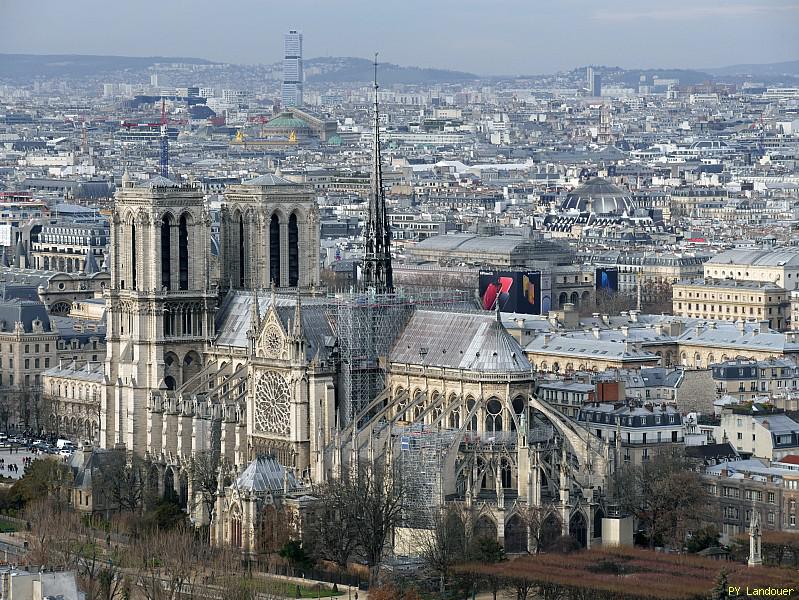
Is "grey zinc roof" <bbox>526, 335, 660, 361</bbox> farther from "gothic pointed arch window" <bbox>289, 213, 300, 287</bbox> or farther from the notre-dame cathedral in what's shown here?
"gothic pointed arch window" <bbox>289, 213, 300, 287</bbox>

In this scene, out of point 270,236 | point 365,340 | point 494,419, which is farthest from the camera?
point 270,236

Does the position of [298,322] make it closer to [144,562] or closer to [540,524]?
[540,524]

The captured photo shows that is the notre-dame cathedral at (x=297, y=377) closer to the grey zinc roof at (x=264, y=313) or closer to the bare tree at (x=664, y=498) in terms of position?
the grey zinc roof at (x=264, y=313)

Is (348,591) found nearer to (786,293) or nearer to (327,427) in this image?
(327,427)

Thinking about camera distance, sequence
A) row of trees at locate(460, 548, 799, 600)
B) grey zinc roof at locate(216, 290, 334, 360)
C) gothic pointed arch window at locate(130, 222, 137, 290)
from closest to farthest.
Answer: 1. row of trees at locate(460, 548, 799, 600)
2. grey zinc roof at locate(216, 290, 334, 360)
3. gothic pointed arch window at locate(130, 222, 137, 290)

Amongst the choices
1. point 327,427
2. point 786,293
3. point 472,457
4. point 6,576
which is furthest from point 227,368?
point 786,293

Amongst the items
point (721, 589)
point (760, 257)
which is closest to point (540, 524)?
point (721, 589)

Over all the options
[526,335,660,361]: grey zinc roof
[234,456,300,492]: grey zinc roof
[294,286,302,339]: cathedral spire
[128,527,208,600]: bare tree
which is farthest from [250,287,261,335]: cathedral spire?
[526,335,660,361]: grey zinc roof
